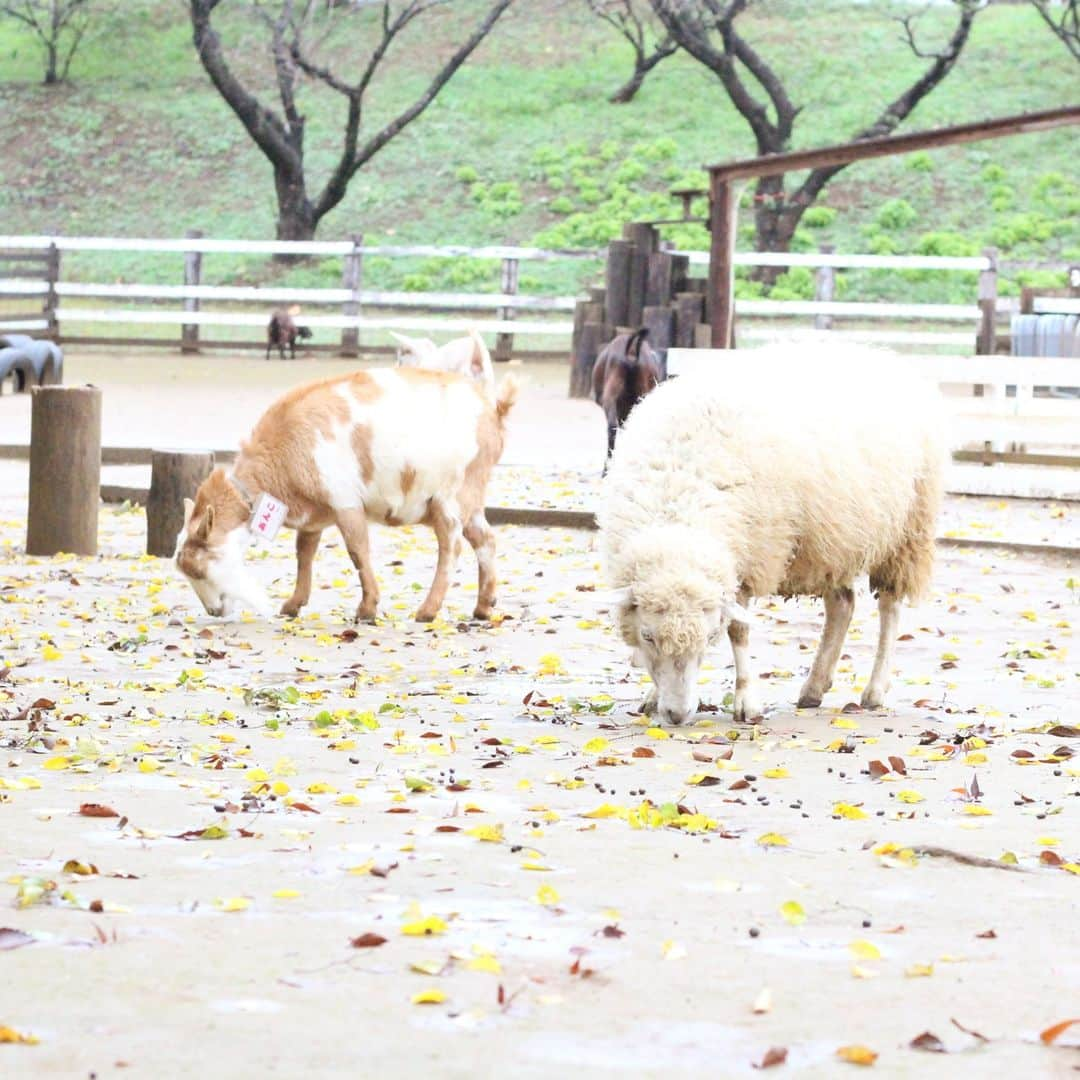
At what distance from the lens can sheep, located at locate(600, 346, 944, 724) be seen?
702cm

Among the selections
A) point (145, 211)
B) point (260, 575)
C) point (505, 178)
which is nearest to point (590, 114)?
point (505, 178)

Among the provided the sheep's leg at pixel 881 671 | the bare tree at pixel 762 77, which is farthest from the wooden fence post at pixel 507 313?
the sheep's leg at pixel 881 671

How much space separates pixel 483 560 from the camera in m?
10.0

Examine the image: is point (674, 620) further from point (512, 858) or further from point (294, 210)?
point (294, 210)

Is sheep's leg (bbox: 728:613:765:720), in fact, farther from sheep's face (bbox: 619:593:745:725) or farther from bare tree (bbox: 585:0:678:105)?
bare tree (bbox: 585:0:678:105)

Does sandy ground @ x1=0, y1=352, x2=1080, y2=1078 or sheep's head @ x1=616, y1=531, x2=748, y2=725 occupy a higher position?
sheep's head @ x1=616, y1=531, x2=748, y2=725

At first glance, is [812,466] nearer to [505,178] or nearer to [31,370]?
[31,370]

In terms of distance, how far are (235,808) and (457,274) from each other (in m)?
32.6

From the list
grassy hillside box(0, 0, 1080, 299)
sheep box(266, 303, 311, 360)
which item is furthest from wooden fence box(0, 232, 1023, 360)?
grassy hillside box(0, 0, 1080, 299)

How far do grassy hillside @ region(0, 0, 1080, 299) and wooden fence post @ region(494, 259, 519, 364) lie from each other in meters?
8.30

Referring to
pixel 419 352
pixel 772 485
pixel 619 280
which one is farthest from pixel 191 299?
pixel 772 485

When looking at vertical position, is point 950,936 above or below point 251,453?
below

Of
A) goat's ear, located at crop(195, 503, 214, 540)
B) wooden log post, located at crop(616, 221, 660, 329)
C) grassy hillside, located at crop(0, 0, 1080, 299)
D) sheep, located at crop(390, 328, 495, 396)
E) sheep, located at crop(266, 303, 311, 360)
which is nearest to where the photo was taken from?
goat's ear, located at crop(195, 503, 214, 540)

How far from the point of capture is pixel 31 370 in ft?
74.8
